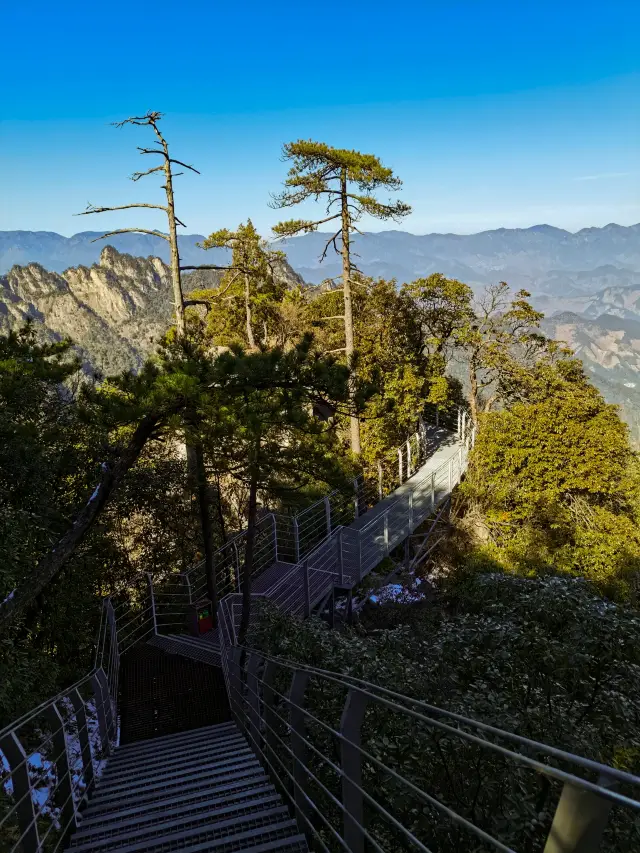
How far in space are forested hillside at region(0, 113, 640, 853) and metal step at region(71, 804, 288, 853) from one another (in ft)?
2.61

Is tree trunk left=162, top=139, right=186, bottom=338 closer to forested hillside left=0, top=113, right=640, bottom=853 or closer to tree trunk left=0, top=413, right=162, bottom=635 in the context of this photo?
forested hillside left=0, top=113, right=640, bottom=853

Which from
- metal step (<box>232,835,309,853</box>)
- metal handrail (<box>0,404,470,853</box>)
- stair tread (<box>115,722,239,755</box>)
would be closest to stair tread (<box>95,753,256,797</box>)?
metal handrail (<box>0,404,470,853</box>)

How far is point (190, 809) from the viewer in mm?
3148

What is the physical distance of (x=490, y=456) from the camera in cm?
1308

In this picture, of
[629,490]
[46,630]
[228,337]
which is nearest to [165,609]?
[46,630]

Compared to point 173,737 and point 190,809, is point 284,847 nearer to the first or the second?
point 190,809

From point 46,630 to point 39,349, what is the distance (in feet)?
17.4

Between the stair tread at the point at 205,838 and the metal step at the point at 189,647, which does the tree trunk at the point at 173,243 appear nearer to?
the metal step at the point at 189,647

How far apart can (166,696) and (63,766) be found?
13.3 feet

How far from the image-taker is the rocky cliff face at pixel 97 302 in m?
95.5

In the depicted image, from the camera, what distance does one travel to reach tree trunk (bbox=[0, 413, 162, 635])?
16.9 feet

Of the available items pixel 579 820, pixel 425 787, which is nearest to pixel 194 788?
pixel 425 787

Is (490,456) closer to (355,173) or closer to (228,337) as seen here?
(355,173)

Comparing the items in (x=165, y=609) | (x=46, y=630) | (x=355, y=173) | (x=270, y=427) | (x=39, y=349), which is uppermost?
(x=355, y=173)
